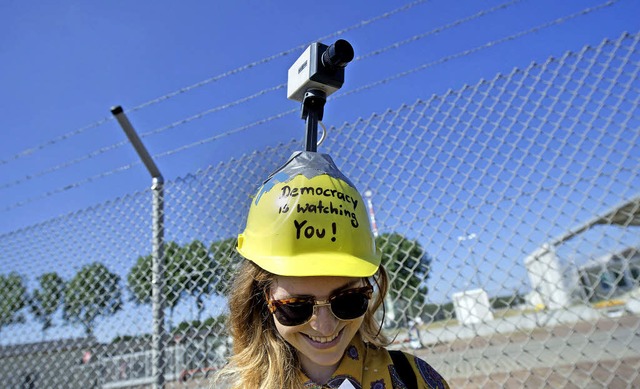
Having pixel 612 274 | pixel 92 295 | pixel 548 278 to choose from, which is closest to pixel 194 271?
pixel 92 295

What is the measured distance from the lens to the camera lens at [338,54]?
1.27 meters

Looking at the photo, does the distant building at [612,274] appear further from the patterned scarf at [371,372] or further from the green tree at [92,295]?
the green tree at [92,295]

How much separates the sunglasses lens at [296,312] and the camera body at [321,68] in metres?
0.82

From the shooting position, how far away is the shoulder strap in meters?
1.14

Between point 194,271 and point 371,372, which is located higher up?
point 194,271

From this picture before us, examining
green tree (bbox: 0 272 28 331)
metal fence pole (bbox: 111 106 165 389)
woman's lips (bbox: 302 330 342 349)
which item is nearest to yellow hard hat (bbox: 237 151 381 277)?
woman's lips (bbox: 302 330 342 349)

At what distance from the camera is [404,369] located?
3.85 ft

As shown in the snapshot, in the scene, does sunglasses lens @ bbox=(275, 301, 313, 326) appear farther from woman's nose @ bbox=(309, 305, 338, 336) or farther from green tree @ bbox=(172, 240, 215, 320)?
green tree @ bbox=(172, 240, 215, 320)

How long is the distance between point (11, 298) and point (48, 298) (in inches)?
29.9

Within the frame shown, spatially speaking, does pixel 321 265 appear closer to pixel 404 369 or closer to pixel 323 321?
pixel 323 321

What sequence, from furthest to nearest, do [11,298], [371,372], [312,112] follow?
[11,298]
[312,112]
[371,372]

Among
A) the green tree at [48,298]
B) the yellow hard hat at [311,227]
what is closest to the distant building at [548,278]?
the yellow hard hat at [311,227]

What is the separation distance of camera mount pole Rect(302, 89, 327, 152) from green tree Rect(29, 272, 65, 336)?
316 cm

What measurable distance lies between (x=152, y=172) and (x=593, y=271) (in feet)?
9.81
